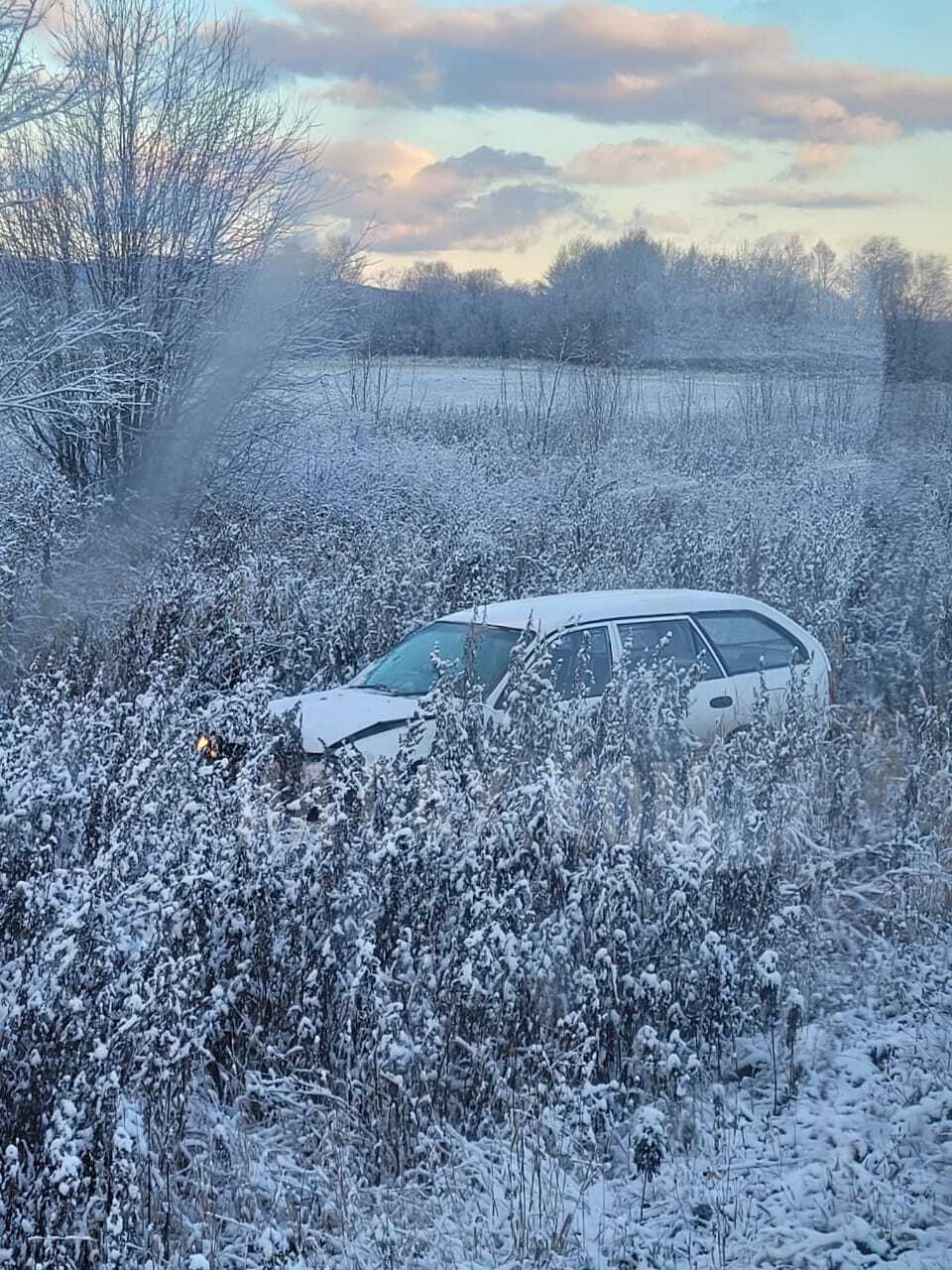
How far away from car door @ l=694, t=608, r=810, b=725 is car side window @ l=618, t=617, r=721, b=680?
0.36 ft

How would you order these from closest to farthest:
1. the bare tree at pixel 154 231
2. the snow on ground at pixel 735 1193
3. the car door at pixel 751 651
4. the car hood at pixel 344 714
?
1. the snow on ground at pixel 735 1193
2. the car hood at pixel 344 714
3. the car door at pixel 751 651
4. the bare tree at pixel 154 231

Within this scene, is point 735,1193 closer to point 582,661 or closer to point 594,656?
point 582,661

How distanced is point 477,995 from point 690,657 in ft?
11.9

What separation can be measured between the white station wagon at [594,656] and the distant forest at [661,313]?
16590mm

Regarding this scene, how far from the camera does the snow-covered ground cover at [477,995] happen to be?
3.56 meters

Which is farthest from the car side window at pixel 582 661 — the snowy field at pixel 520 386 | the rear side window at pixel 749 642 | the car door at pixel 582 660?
the snowy field at pixel 520 386

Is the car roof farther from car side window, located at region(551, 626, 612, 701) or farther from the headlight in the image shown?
the headlight

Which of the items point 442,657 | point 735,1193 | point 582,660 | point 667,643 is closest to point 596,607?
point 667,643

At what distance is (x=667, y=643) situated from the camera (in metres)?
7.27

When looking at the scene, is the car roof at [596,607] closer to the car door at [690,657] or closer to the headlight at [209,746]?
the car door at [690,657]

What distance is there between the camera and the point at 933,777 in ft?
21.4

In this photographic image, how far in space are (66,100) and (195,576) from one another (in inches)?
170

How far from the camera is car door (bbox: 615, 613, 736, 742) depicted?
7254mm

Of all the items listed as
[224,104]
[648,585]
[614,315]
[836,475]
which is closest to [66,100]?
[224,104]
